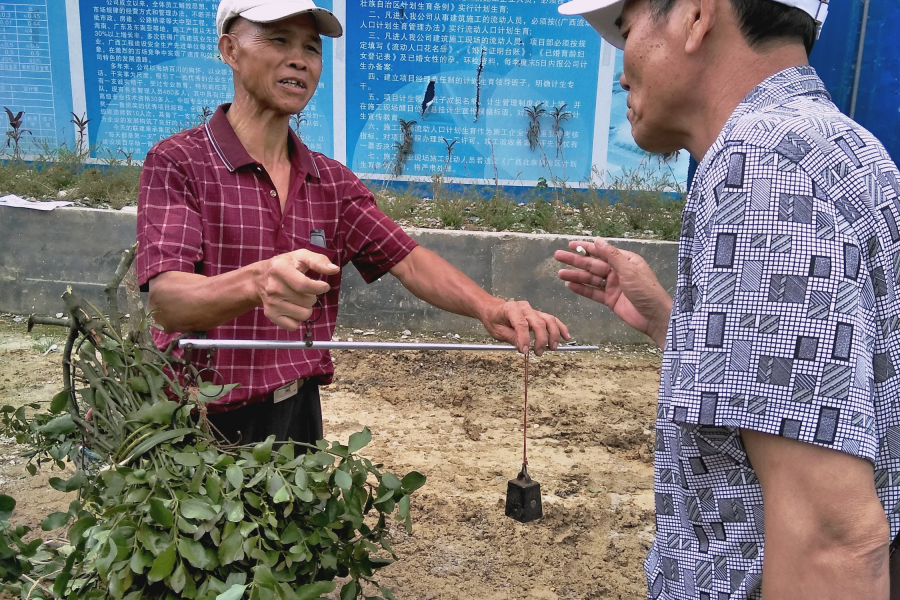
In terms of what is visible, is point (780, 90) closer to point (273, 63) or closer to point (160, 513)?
point (160, 513)

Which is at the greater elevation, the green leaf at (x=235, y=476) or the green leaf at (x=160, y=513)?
the green leaf at (x=235, y=476)

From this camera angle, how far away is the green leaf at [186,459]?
149 centimetres

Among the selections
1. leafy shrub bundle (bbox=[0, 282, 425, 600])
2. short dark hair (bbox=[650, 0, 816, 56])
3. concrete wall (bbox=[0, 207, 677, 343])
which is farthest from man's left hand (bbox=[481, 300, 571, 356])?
concrete wall (bbox=[0, 207, 677, 343])

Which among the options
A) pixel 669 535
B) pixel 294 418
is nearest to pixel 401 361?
pixel 294 418

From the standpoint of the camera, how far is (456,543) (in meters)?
3.33

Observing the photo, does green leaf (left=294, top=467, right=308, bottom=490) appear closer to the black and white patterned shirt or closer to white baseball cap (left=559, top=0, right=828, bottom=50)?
the black and white patterned shirt

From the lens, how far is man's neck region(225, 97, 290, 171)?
7.79 feet

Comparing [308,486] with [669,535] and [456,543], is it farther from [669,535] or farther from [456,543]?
[456,543]

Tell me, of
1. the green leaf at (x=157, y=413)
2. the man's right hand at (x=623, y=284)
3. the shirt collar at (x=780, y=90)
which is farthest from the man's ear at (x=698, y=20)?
the green leaf at (x=157, y=413)

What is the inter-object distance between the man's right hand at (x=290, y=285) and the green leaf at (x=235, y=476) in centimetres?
41

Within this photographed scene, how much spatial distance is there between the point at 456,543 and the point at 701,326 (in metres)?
2.54

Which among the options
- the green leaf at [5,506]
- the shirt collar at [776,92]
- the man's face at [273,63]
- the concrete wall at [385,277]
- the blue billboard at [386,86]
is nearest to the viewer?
the shirt collar at [776,92]

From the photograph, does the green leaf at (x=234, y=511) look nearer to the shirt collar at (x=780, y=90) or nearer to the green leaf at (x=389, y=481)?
the green leaf at (x=389, y=481)

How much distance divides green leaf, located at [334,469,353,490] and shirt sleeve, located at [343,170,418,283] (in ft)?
3.44
